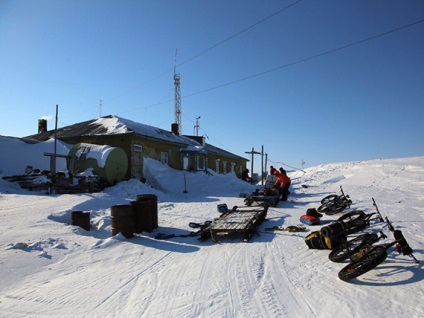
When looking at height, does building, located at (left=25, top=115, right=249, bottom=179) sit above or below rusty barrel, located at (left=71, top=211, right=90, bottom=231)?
above

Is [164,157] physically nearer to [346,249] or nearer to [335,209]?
[335,209]

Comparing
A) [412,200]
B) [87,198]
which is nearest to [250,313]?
[87,198]

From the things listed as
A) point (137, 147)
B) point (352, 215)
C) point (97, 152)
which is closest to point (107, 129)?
point (137, 147)

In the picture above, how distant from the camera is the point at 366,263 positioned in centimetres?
403

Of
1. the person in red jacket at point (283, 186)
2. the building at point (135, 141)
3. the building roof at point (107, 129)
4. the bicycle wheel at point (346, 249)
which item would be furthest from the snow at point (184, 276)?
the building roof at point (107, 129)

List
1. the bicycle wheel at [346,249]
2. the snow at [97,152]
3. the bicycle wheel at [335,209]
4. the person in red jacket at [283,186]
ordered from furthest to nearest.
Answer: the snow at [97,152], the person in red jacket at [283,186], the bicycle wheel at [335,209], the bicycle wheel at [346,249]

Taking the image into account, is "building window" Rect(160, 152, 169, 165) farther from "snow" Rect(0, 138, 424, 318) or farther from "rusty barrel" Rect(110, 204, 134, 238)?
"rusty barrel" Rect(110, 204, 134, 238)

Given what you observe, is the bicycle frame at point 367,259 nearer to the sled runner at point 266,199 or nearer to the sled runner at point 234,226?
the sled runner at point 234,226

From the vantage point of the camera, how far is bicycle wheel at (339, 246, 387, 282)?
4.00 m

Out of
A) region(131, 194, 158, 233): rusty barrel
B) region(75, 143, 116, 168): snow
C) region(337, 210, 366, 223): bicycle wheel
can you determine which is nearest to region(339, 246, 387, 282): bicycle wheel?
region(337, 210, 366, 223): bicycle wheel

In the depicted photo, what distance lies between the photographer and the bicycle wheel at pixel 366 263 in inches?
158

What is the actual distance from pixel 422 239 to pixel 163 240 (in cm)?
534

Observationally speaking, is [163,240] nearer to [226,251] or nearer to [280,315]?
[226,251]

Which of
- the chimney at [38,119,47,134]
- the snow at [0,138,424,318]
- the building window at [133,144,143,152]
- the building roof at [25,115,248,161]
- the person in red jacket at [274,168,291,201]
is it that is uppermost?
the chimney at [38,119,47,134]
